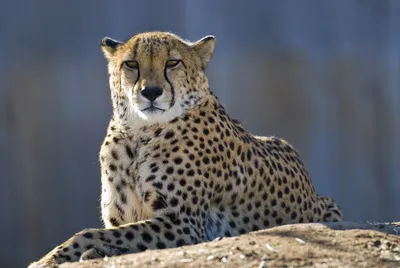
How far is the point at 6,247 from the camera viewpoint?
9.33 meters

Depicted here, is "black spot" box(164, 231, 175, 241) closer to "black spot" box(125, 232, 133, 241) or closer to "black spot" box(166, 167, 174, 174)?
"black spot" box(125, 232, 133, 241)

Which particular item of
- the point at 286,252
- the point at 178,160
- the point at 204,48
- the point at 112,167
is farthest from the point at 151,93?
the point at 286,252

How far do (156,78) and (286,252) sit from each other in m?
1.50

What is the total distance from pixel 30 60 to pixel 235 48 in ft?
5.76

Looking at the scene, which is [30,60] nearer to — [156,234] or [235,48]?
[235,48]

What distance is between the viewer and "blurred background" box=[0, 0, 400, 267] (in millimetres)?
8977

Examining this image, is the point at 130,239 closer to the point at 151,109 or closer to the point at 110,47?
the point at 151,109

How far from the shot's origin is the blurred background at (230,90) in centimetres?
898

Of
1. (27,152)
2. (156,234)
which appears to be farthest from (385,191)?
(156,234)

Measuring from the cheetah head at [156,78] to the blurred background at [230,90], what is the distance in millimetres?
2893

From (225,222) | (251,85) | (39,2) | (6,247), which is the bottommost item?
(6,247)

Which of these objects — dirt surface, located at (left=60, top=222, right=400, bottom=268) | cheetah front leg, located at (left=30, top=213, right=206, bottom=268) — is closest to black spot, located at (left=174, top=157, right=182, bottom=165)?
cheetah front leg, located at (left=30, top=213, right=206, bottom=268)

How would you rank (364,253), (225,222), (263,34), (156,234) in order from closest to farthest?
(364,253) < (156,234) < (225,222) < (263,34)

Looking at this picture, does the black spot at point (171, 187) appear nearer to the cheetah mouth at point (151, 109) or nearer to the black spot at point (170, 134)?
the black spot at point (170, 134)
